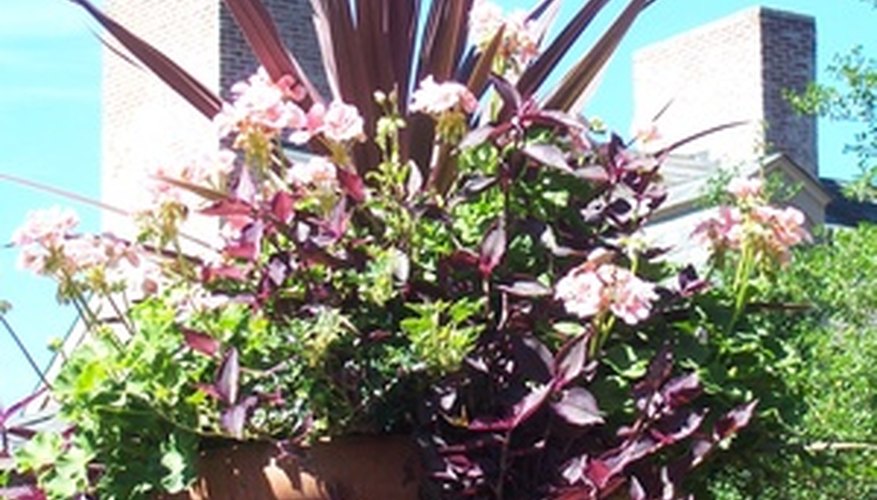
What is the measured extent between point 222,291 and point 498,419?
0.48 meters

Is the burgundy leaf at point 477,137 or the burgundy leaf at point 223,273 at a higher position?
the burgundy leaf at point 477,137

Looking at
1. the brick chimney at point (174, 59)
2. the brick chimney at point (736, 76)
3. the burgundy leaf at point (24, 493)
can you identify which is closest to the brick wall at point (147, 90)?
the brick chimney at point (174, 59)

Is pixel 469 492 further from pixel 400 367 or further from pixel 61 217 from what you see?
pixel 61 217

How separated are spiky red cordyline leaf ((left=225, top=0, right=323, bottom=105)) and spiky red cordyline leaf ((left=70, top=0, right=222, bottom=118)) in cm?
13

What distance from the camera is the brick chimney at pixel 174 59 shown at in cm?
1359

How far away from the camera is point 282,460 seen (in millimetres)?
2441

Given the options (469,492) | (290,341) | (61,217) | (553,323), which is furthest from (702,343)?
(61,217)

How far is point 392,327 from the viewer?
2.49 m

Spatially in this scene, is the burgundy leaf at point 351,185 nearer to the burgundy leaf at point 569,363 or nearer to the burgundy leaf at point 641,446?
the burgundy leaf at point 569,363

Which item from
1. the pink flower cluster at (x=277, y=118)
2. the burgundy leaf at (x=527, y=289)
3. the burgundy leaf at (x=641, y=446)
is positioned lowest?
the burgundy leaf at (x=641, y=446)

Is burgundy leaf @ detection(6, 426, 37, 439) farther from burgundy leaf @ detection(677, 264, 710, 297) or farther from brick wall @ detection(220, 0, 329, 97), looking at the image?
brick wall @ detection(220, 0, 329, 97)

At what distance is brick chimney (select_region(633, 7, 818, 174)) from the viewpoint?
14547mm

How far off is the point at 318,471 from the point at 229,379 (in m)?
0.19

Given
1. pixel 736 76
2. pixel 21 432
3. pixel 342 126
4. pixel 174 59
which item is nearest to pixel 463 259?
pixel 342 126
